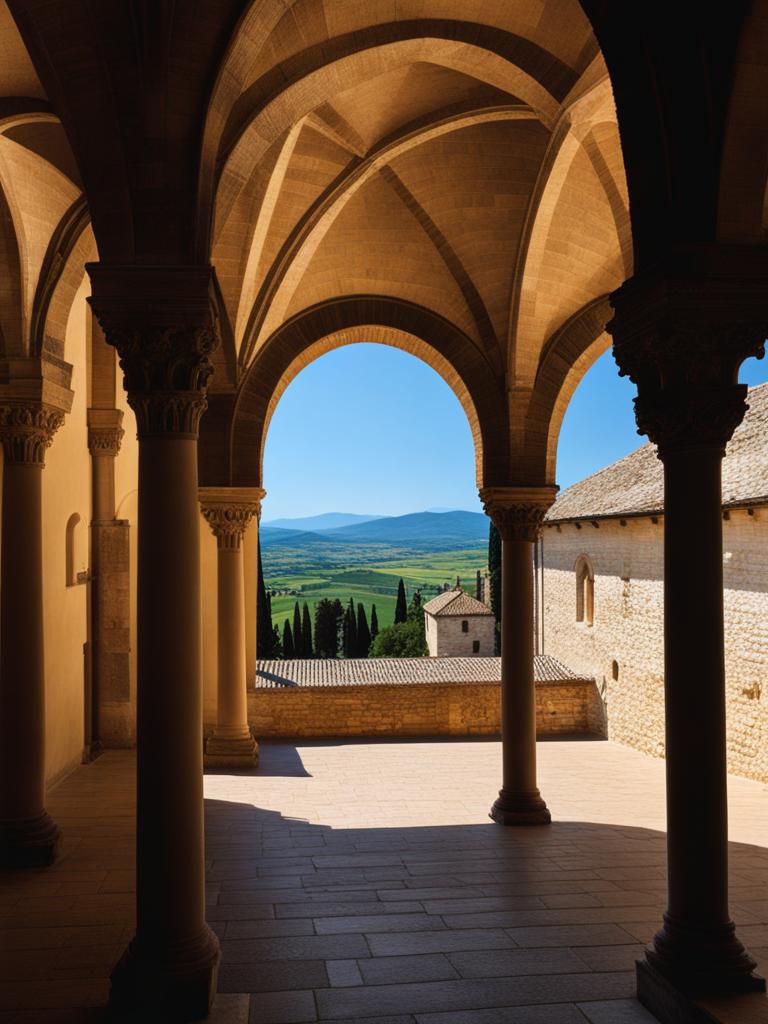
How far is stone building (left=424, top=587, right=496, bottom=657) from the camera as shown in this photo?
3928 cm

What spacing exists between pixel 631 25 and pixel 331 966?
20.7 ft

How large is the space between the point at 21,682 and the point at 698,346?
681cm

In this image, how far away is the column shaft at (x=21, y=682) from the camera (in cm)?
814

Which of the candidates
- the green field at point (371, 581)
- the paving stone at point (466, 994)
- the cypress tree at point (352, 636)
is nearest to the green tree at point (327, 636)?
the cypress tree at point (352, 636)

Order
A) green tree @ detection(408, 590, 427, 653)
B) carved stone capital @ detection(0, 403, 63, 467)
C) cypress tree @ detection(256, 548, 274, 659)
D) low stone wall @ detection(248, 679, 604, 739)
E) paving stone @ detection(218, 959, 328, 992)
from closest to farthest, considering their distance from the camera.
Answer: paving stone @ detection(218, 959, 328, 992) → carved stone capital @ detection(0, 403, 63, 467) → low stone wall @ detection(248, 679, 604, 739) → cypress tree @ detection(256, 548, 274, 659) → green tree @ detection(408, 590, 427, 653)

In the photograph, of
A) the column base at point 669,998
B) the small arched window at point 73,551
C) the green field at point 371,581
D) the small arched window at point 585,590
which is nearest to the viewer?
the column base at point 669,998

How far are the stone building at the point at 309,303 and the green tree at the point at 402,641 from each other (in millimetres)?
33002

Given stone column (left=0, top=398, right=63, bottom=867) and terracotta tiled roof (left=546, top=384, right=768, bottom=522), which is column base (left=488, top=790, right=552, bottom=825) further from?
terracotta tiled roof (left=546, top=384, right=768, bottom=522)

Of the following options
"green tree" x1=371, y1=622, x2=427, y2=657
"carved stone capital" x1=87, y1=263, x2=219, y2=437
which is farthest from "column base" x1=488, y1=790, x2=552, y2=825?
"green tree" x1=371, y1=622, x2=427, y2=657

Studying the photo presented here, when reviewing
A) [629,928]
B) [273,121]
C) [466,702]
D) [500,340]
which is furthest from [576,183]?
[466,702]

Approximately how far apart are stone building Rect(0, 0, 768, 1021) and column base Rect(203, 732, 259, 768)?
0.06 meters

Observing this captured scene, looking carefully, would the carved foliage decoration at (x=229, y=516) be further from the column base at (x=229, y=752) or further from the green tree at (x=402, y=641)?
the green tree at (x=402, y=641)

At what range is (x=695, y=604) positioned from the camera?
4922 mm

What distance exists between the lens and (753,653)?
51.7ft
